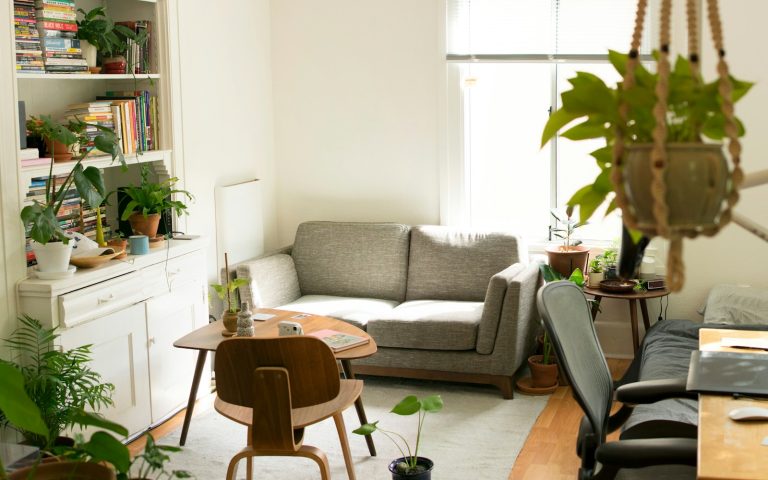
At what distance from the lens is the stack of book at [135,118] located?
473 centimetres

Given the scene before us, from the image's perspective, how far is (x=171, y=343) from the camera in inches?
191

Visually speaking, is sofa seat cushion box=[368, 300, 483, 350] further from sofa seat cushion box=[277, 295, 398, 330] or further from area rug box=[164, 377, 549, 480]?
area rug box=[164, 377, 549, 480]

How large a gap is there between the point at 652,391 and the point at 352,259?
124 inches

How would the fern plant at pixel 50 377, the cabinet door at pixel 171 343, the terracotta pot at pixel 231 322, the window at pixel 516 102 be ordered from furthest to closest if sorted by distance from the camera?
the window at pixel 516 102
the cabinet door at pixel 171 343
the terracotta pot at pixel 231 322
the fern plant at pixel 50 377

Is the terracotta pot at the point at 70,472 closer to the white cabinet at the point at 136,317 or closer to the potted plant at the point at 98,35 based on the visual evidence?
the white cabinet at the point at 136,317

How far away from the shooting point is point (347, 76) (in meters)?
6.26

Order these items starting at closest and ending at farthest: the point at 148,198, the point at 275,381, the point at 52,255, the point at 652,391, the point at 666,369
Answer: the point at 652,391
the point at 275,381
the point at 52,255
the point at 666,369
the point at 148,198

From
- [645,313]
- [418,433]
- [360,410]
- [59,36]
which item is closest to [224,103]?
[59,36]

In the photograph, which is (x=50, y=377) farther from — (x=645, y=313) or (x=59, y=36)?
(x=645, y=313)

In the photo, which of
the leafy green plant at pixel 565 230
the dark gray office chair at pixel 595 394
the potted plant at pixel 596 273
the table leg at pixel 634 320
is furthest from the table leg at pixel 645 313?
the dark gray office chair at pixel 595 394

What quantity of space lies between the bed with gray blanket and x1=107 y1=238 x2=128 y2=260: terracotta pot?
7.94 ft

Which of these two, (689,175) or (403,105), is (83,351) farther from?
(689,175)

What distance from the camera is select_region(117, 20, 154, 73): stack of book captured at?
4.87 metres

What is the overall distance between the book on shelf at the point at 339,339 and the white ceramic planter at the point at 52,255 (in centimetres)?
112
